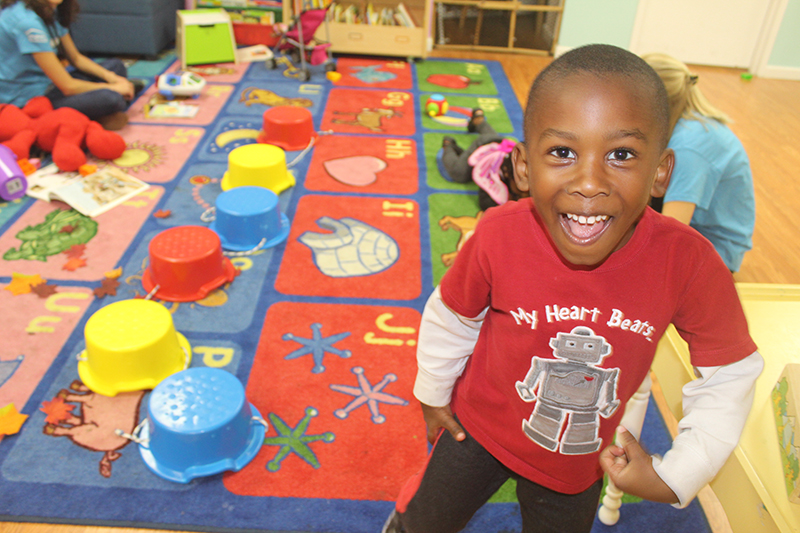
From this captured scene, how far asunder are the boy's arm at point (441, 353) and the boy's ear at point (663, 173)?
30 centimetres

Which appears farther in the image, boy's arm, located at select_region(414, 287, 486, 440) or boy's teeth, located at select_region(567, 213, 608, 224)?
boy's arm, located at select_region(414, 287, 486, 440)

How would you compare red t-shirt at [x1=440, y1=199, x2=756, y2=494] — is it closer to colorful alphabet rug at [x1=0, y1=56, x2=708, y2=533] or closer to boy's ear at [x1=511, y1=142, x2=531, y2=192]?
boy's ear at [x1=511, y1=142, x2=531, y2=192]

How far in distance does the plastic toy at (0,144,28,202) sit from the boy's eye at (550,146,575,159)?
Result: 218cm

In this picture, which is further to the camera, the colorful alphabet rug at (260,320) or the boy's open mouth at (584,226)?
the colorful alphabet rug at (260,320)

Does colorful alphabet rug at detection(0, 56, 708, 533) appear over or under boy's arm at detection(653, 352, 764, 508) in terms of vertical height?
under

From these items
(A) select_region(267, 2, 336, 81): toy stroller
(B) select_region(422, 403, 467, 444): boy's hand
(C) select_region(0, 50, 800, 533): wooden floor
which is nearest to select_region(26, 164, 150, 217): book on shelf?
(C) select_region(0, 50, 800, 533): wooden floor

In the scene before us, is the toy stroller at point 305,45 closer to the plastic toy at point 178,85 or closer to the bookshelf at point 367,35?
the bookshelf at point 367,35

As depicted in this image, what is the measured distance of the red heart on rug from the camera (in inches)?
98.0

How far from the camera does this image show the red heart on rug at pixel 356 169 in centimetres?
249

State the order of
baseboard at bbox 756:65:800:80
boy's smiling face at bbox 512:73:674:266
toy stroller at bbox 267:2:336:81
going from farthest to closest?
baseboard at bbox 756:65:800:80
toy stroller at bbox 267:2:336:81
boy's smiling face at bbox 512:73:674:266

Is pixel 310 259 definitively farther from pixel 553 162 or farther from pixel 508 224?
pixel 553 162

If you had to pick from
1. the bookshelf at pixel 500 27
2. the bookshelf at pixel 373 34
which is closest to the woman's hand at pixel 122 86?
the bookshelf at pixel 373 34

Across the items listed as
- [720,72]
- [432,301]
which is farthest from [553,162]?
[720,72]

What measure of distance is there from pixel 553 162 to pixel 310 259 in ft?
4.68
